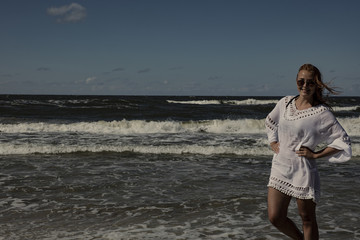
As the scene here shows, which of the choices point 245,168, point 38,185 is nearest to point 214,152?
point 245,168

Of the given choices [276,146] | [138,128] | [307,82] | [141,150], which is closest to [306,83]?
[307,82]

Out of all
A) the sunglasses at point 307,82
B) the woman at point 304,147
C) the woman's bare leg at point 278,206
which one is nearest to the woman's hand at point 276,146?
the woman at point 304,147

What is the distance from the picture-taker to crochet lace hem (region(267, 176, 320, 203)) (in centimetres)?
340

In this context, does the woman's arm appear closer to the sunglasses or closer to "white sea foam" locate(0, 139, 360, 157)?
the sunglasses

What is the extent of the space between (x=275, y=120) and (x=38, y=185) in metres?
6.02

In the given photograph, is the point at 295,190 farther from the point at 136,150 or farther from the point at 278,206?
the point at 136,150

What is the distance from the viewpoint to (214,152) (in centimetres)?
1305

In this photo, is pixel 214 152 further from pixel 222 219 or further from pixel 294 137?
pixel 294 137

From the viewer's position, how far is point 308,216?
3.52m

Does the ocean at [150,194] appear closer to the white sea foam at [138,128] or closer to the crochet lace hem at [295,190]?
the crochet lace hem at [295,190]

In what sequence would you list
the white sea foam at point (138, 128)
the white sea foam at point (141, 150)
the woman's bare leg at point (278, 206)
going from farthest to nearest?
the white sea foam at point (138, 128), the white sea foam at point (141, 150), the woman's bare leg at point (278, 206)

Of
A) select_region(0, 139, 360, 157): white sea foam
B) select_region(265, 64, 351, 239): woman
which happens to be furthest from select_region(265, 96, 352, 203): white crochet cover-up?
select_region(0, 139, 360, 157): white sea foam

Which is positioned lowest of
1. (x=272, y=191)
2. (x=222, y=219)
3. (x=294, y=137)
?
(x=222, y=219)

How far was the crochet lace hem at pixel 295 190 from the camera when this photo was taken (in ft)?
11.1
